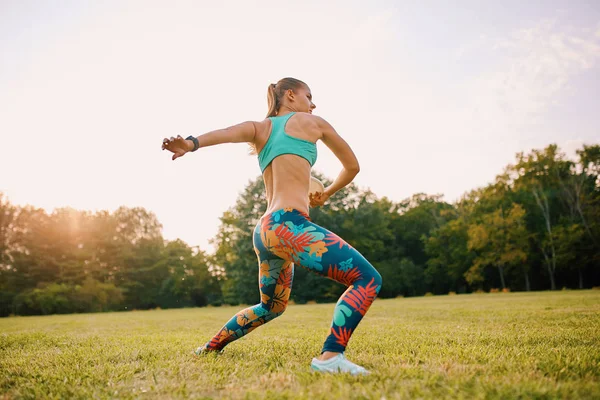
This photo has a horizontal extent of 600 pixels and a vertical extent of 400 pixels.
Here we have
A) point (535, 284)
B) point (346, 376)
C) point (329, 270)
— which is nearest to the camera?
point (346, 376)

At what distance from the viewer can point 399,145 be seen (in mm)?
28531

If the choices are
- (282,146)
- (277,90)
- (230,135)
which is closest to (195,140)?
(230,135)

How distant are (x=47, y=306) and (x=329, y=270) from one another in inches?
1415

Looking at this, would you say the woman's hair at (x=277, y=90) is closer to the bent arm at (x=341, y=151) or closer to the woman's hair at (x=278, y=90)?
the woman's hair at (x=278, y=90)

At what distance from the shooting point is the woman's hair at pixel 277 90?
323 centimetres

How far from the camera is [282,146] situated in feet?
9.35

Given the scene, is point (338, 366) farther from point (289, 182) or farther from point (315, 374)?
point (289, 182)

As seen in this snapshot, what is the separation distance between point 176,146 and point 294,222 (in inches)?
36.8

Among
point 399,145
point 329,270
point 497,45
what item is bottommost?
point 329,270

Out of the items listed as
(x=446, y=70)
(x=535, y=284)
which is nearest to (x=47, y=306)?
(x=446, y=70)

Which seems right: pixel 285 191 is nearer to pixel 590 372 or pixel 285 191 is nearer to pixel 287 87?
pixel 287 87

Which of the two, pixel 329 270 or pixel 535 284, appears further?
pixel 535 284

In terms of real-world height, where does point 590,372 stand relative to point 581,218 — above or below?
below

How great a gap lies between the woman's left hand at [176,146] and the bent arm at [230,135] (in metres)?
0.03
